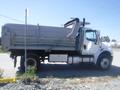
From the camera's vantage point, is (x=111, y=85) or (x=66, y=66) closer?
(x=111, y=85)

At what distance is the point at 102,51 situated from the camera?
16281 mm

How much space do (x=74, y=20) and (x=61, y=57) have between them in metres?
2.49

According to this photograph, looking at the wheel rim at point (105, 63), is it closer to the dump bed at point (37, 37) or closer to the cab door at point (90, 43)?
the cab door at point (90, 43)

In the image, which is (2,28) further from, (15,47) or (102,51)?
(102,51)

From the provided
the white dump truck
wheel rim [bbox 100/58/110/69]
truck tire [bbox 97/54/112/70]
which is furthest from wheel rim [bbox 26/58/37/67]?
wheel rim [bbox 100/58/110/69]

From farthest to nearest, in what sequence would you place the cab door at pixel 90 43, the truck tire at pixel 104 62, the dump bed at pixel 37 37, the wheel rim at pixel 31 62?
A: the truck tire at pixel 104 62
the cab door at pixel 90 43
the wheel rim at pixel 31 62
the dump bed at pixel 37 37

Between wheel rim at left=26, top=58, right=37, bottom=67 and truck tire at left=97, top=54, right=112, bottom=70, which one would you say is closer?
wheel rim at left=26, top=58, right=37, bottom=67

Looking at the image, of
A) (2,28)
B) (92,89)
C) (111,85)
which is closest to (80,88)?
(92,89)

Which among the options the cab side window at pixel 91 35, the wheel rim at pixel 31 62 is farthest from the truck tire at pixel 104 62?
the wheel rim at pixel 31 62

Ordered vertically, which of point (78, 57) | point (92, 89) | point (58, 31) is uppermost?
point (58, 31)

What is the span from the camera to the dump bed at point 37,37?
14.1m

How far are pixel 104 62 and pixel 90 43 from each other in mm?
1574

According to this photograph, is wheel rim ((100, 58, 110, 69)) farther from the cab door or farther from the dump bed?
the dump bed

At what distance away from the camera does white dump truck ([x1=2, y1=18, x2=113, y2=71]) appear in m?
14.2
